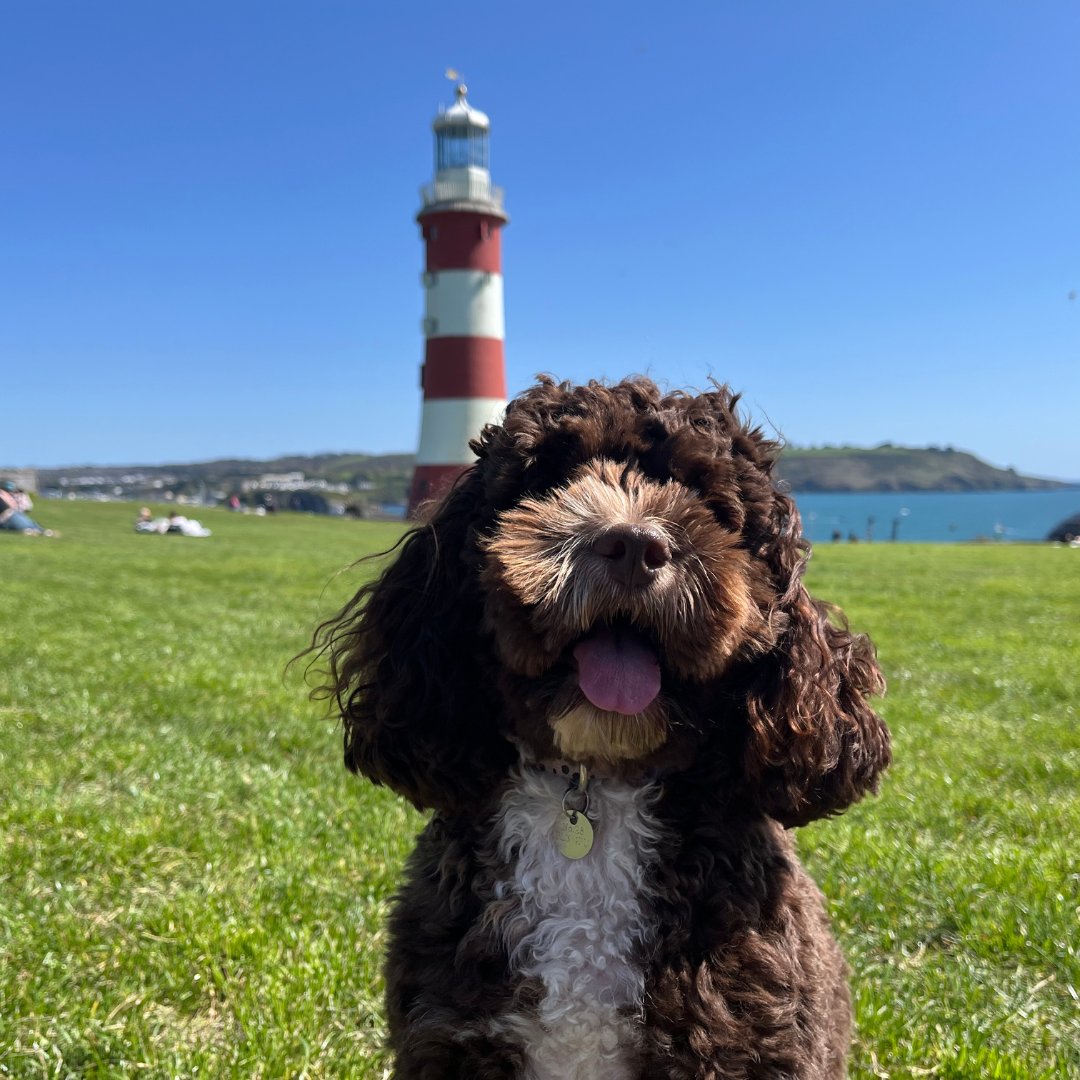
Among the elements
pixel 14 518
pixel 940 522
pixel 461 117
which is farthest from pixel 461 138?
pixel 940 522

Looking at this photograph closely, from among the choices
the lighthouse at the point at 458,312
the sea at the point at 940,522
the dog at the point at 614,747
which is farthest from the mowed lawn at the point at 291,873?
the sea at the point at 940,522

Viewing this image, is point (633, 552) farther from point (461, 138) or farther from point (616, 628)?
point (461, 138)

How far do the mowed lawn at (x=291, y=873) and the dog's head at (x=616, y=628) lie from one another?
3.39 feet

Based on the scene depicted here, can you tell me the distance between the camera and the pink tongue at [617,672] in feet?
6.77

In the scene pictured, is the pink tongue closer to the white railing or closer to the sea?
the white railing

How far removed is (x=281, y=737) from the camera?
6.04 meters

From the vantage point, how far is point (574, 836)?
2.38 metres

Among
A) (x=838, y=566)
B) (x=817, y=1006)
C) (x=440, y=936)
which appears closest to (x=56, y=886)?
(x=440, y=936)

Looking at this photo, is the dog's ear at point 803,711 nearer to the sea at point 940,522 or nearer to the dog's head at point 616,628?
the dog's head at point 616,628

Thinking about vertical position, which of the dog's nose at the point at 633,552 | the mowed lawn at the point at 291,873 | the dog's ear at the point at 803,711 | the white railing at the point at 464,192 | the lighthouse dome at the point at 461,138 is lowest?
the mowed lawn at the point at 291,873

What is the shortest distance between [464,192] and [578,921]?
33274mm

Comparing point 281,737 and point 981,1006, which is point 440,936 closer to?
point 981,1006

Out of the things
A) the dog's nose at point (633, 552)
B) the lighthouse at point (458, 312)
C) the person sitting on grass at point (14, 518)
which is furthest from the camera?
the lighthouse at point (458, 312)

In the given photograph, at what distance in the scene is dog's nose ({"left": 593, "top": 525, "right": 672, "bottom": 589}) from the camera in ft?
6.52
